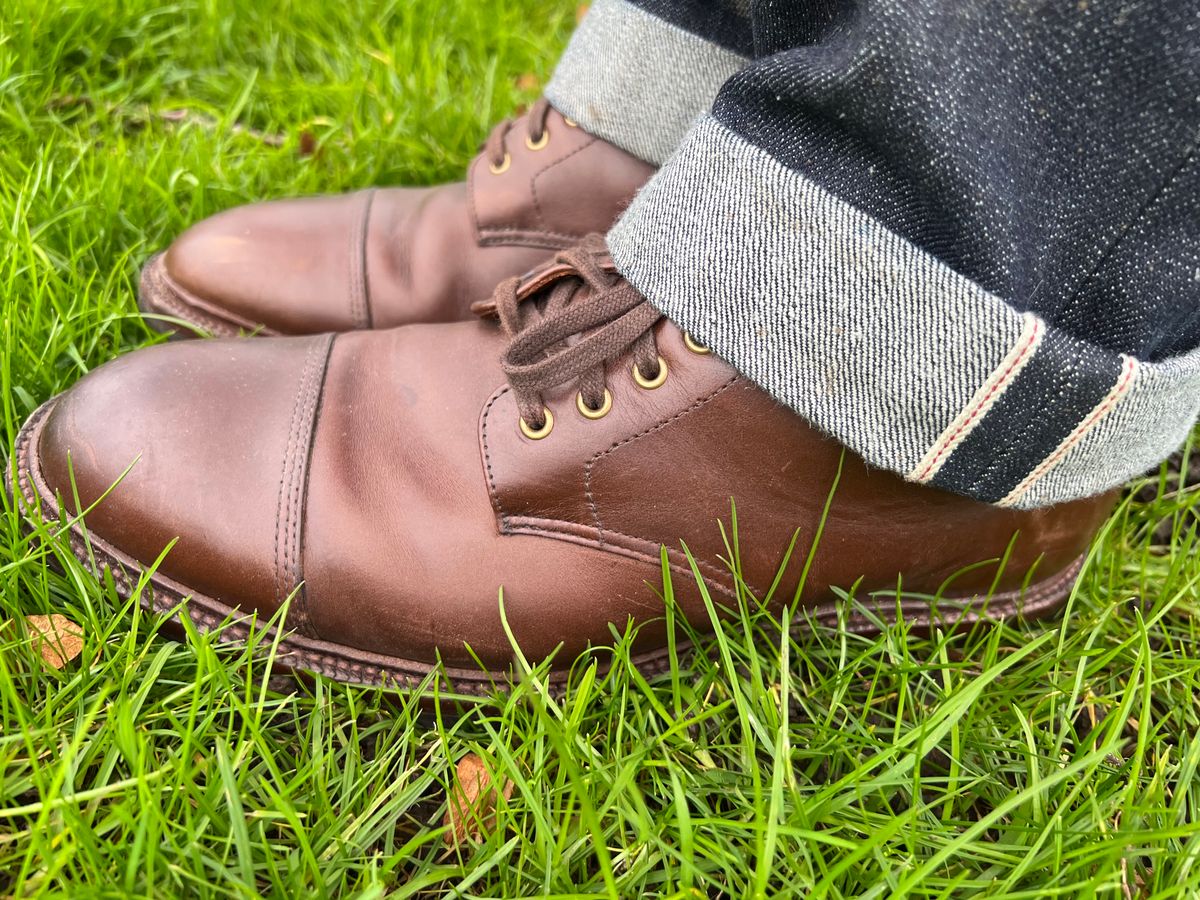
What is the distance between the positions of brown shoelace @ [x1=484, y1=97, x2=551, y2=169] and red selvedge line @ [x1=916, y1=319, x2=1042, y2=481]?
3.34 feet

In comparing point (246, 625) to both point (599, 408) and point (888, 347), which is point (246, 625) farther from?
point (888, 347)

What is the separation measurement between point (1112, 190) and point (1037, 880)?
0.74 metres

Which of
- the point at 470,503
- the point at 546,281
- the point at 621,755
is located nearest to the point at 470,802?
the point at 621,755

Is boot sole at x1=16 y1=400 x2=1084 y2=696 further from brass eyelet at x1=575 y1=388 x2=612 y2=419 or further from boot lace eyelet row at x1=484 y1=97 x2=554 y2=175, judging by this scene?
boot lace eyelet row at x1=484 y1=97 x2=554 y2=175

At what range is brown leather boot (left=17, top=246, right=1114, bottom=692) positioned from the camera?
1127mm

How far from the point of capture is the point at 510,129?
1773 mm

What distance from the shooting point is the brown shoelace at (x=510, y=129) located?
5.62 feet

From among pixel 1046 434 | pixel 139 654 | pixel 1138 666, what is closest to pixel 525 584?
Answer: pixel 139 654

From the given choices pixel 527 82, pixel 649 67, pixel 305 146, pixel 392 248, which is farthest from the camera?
pixel 527 82

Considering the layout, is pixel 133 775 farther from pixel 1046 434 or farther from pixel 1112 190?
pixel 1112 190

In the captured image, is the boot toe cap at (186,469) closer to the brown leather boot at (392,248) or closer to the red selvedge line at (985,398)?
the brown leather boot at (392,248)

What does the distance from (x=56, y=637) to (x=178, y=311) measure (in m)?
0.69

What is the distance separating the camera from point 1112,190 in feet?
2.94

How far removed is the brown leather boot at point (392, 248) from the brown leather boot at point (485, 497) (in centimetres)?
42
